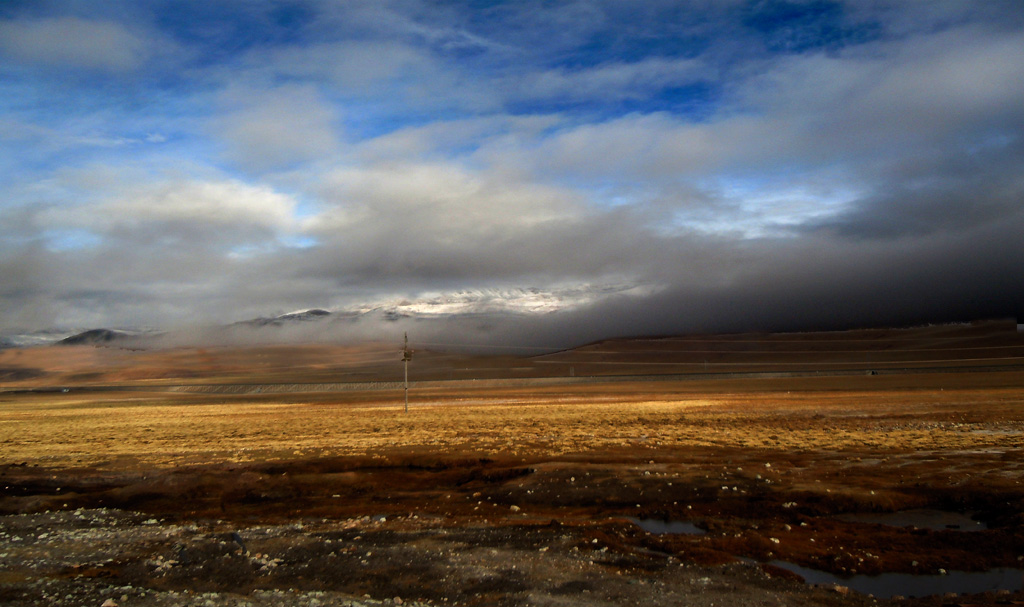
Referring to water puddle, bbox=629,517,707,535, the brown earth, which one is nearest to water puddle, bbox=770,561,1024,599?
the brown earth

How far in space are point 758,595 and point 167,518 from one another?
45.4ft

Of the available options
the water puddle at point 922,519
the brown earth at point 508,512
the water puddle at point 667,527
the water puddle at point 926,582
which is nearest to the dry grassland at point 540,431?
the brown earth at point 508,512

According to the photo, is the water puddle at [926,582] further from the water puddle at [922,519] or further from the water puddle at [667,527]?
the water puddle at [667,527]

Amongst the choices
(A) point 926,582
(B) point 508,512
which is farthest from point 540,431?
(A) point 926,582

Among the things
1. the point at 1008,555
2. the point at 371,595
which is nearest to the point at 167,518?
the point at 371,595

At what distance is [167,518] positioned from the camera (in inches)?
647

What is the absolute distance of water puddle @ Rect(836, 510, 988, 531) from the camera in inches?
528

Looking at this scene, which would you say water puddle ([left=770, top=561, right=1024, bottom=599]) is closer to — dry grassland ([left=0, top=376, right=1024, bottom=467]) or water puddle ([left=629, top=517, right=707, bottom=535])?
water puddle ([left=629, top=517, right=707, bottom=535])

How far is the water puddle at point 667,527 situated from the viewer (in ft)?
45.1

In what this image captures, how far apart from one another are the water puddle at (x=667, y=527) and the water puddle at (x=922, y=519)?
127 inches

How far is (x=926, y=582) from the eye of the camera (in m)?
10.4

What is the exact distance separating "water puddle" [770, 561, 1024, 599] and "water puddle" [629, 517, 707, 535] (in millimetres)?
3059

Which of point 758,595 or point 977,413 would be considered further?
point 977,413

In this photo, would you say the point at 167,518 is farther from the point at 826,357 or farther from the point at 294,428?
the point at 826,357
